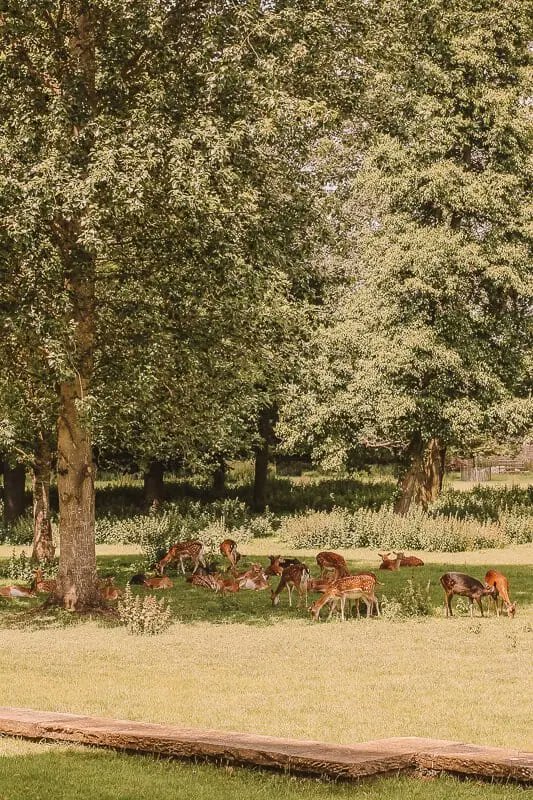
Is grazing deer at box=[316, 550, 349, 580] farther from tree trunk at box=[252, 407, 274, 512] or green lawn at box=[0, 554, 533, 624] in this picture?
tree trunk at box=[252, 407, 274, 512]

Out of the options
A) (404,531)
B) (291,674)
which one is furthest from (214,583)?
(404,531)

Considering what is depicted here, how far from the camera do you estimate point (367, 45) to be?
78.4 ft

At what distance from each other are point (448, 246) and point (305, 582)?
20.1 meters

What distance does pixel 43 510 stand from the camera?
33.7m

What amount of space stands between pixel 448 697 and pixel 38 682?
5.45 m

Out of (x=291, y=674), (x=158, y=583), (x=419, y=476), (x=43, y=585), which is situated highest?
(x=419, y=476)

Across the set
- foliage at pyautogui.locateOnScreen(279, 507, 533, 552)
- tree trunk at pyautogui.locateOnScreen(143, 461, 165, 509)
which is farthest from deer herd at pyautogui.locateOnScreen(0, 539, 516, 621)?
tree trunk at pyautogui.locateOnScreen(143, 461, 165, 509)

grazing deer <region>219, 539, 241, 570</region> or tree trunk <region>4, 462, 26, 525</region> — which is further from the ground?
tree trunk <region>4, 462, 26, 525</region>

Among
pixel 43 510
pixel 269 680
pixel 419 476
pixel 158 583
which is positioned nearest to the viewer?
pixel 269 680

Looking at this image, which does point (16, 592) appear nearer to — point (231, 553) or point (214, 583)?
point (214, 583)

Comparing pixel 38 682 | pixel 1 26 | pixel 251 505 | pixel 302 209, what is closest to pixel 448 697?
pixel 38 682

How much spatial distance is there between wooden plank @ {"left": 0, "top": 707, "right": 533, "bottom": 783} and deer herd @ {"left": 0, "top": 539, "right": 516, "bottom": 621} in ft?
37.5

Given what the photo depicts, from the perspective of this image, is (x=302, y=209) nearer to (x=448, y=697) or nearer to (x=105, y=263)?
(x=105, y=263)

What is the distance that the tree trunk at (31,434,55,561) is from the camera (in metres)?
33.9
